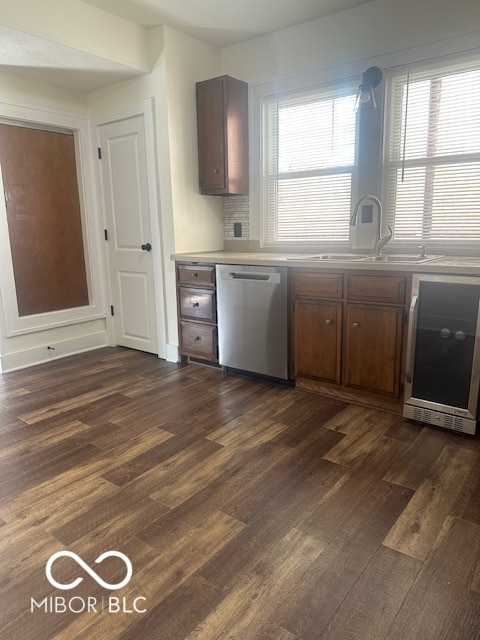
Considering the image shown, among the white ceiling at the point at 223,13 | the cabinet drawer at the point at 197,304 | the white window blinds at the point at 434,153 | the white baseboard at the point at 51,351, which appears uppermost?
the white ceiling at the point at 223,13

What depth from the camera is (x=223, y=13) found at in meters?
3.14

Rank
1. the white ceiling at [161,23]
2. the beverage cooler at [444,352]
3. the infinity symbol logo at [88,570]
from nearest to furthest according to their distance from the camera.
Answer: the infinity symbol logo at [88,570] < the beverage cooler at [444,352] < the white ceiling at [161,23]

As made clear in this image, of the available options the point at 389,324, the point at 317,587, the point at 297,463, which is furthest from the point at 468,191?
the point at 317,587

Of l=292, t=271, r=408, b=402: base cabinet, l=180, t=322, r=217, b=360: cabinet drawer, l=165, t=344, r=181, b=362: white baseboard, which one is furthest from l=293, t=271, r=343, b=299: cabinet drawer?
l=165, t=344, r=181, b=362: white baseboard

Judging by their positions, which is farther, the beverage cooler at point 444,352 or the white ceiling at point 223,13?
the white ceiling at point 223,13

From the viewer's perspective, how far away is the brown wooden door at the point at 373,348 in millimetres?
2612

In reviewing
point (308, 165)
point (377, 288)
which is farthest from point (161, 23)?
point (377, 288)

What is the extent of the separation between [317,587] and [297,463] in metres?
0.76

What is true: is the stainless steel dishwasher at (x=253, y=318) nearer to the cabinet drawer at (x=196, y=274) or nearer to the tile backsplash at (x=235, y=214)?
the cabinet drawer at (x=196, y=274)

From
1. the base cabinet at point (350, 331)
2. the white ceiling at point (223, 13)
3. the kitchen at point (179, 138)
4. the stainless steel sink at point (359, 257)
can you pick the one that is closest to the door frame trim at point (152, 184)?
the kitchen at point (179, 138)

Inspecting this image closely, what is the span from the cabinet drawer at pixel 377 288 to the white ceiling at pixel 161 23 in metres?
1.96

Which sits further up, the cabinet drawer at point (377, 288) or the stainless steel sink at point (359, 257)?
the stainless steel sink at point (359, 257)

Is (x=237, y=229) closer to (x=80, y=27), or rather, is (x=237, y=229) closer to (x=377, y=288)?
(x=377, y=288)

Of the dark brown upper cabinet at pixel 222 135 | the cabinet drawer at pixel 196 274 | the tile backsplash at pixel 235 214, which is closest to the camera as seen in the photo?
the cabinet drawer at pixel 196 274
